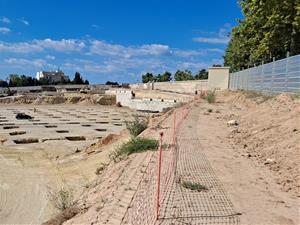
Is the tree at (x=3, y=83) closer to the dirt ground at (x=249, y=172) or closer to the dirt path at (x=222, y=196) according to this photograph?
the dirt ground at (x=249, y=172)

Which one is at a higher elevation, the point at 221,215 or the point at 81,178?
the point at 221,215

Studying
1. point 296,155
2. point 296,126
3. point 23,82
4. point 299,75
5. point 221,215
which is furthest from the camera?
point 23,82

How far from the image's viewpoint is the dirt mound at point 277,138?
1077 centimetres

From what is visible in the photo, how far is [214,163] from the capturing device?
12.2 m

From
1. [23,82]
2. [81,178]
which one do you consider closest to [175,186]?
[81,178]

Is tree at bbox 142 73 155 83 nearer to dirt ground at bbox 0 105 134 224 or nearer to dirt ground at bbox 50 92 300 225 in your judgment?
dirt ground at bbox 0 105 134 224

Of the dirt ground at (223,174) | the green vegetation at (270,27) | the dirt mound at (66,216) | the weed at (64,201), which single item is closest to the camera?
the dirt ground at (223,174)

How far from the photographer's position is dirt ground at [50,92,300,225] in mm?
8047

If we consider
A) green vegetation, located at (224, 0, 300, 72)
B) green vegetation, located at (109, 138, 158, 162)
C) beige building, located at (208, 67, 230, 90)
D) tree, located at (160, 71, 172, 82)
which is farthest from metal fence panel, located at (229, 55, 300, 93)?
tree, located at (160, 71, 172, 82)

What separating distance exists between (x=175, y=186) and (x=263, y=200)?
1.92 m

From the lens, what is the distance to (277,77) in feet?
84.4

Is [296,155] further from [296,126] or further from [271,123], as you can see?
[271,123]

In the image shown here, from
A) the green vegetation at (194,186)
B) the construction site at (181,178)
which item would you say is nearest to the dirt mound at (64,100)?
the construction site at (181,178)

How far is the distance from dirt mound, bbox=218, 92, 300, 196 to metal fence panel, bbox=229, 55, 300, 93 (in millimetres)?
1733
